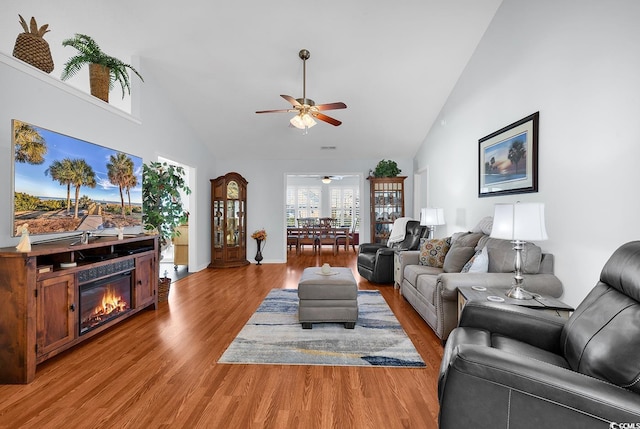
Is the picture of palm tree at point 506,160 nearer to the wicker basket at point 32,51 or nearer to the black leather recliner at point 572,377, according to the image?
the black leather recliner at point 572,377

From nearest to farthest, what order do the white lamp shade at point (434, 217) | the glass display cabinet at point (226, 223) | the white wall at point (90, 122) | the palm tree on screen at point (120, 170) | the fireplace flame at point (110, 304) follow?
the white wall at point (90, 122) → the fireplace flame at point (110, 304) → the palm tree on screen at point (120, 170) → the white lamp shade at point (434, 217) → the glass display cabinet at point (226, 223)

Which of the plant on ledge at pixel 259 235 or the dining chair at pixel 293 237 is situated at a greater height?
the plant on ledge at pixel 259 235

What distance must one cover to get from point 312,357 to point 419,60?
3.92 meters

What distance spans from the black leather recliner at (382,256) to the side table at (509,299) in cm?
240

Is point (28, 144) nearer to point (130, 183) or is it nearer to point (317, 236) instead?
point (130, 183)

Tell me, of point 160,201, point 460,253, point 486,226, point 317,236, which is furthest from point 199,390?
point 317,236

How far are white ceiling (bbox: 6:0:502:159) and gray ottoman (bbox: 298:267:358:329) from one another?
2.95 meters

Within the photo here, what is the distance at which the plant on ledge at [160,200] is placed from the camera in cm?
420

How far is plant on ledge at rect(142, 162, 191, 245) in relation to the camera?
4.20 m

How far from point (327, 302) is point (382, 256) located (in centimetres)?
214

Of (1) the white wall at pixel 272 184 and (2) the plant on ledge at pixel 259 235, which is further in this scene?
(1) the white wall at pixel 272 184

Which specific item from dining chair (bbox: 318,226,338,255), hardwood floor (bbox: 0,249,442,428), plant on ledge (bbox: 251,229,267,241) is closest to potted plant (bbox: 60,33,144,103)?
hardwood floor (bbox: 0,249,442,428)

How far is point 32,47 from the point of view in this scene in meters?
2.65

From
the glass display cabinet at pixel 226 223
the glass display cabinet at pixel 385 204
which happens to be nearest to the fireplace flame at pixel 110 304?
the glass display cabinet at pixel 226 223
